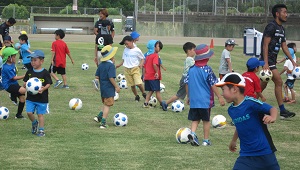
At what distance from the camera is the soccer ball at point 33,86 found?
38.4 feet

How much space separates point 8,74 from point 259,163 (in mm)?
8106


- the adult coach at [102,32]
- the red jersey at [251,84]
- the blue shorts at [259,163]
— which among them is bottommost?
the blue shorts at [259,163]

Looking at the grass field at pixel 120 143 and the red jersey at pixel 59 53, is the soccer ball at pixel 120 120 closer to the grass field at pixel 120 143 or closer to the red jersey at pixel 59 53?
Answer: the grass field at pixel 120 143

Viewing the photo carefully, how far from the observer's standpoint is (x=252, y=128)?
7367 millimetres

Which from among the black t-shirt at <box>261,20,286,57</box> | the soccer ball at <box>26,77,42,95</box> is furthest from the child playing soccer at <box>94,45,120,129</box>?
the black t-shirt at <box>261,20,286,57</box>

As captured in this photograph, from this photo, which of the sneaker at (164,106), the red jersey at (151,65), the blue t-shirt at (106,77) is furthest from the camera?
the red jersey at (151,65)

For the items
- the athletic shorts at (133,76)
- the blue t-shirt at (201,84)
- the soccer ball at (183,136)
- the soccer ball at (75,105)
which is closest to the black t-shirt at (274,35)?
the blue t-shirt at (201,84)

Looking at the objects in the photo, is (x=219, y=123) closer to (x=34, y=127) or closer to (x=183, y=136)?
(x=183, y=136)

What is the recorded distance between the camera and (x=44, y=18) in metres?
→ 66.2

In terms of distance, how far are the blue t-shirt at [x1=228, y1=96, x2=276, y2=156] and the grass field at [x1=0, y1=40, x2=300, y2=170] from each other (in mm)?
2379

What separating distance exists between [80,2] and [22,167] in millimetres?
80178

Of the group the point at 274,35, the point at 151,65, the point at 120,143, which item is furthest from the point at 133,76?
the point at 120,143

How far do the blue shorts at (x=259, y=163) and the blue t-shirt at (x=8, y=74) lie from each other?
7.91m

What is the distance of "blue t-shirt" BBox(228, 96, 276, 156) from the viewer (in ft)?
24.0
